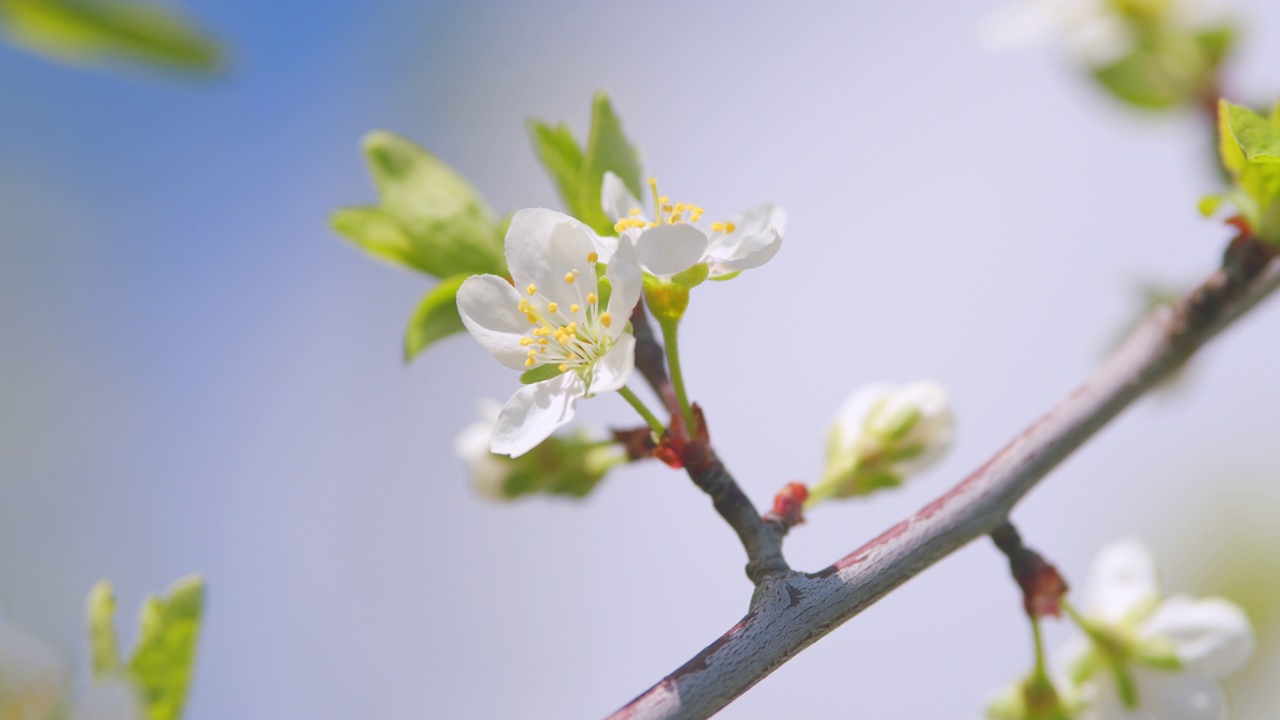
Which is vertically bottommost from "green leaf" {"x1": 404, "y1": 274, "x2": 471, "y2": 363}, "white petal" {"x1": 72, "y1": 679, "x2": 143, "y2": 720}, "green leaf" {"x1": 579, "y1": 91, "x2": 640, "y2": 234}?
"white petal" {"x1": 72, "y1": 679, "x2": 143, "y2": 720}

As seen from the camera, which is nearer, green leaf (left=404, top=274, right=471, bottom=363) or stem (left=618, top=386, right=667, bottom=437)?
stem (left=618, top=386, right=667, bottom=437)

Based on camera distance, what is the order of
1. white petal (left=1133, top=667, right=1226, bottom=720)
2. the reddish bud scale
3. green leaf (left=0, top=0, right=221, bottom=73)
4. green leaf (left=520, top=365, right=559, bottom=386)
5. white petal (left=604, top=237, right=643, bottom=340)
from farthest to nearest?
white petal (left=1133, top=667, right=1226, bottom=720)
the reddish bud scale
green leaf (left=520, top=365, right=559, bottom=386)
white petal (left=604, top=237, right=643, bottom=340)
green leaf (left=0, top=0, right=221, bottom=73)

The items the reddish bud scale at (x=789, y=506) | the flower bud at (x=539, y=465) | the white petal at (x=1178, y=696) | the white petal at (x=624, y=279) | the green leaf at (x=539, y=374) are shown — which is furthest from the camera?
the flower bud at (x=539, y=465)

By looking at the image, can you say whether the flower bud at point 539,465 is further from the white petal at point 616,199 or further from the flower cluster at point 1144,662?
the flower cluster at point 1144,662

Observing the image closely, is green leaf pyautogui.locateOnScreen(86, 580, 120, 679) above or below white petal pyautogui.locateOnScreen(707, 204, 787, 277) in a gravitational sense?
below

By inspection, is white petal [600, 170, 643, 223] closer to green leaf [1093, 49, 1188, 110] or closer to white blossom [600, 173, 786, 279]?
white blossom [600, 173, 786, 279]

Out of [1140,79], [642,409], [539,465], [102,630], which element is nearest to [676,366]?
[642,409]

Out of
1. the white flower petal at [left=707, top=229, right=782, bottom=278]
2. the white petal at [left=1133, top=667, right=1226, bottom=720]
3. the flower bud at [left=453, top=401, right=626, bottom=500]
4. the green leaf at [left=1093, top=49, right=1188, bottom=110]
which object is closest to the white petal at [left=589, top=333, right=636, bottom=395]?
the white flower petal at [left=707, top=229, right=782, bottom=278]

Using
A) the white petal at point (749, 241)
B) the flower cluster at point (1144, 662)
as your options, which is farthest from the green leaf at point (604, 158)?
the flower cluster at point (1144, 662)

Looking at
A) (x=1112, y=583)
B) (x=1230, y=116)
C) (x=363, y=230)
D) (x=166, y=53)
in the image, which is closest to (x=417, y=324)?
(x=363, y=230)
